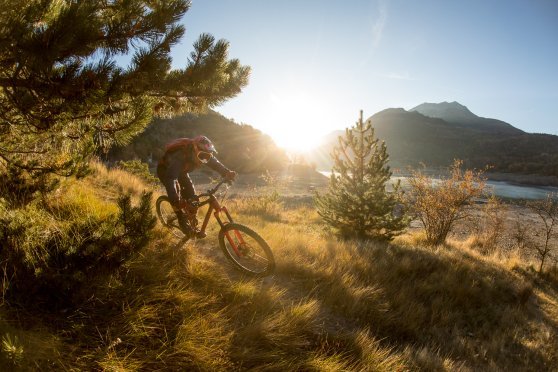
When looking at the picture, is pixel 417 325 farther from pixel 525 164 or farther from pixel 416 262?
pixel 525 164

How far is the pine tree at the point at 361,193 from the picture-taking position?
9.08 metres

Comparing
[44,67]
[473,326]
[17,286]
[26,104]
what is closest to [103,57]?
[44,67]

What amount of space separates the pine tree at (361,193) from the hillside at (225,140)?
31827 mm

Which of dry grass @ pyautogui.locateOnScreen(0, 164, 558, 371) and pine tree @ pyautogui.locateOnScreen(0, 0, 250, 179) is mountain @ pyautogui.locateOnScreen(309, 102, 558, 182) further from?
pine tree @ pyautogui.locateOnScreen(0, 0, 250, 179)

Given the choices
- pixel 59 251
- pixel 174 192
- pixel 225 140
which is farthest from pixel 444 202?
pixel 225 140

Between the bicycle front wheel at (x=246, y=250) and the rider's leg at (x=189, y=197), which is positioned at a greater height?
A: the rider's leg at (x=189, y=197)

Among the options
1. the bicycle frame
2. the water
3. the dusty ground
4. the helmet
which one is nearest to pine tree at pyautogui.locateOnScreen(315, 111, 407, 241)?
the dusty ground

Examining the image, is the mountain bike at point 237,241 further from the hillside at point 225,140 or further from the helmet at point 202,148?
the hillside at point 225,140

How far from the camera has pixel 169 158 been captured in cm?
471

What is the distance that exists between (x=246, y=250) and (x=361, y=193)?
18.3 feet

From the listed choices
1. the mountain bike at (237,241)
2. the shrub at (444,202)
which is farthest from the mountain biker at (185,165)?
the shrub at (444,202)

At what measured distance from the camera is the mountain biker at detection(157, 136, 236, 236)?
169 inches

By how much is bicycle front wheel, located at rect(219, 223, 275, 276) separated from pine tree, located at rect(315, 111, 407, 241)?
17.1ft

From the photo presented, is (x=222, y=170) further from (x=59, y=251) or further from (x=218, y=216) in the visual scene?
(x=59, y=251)
